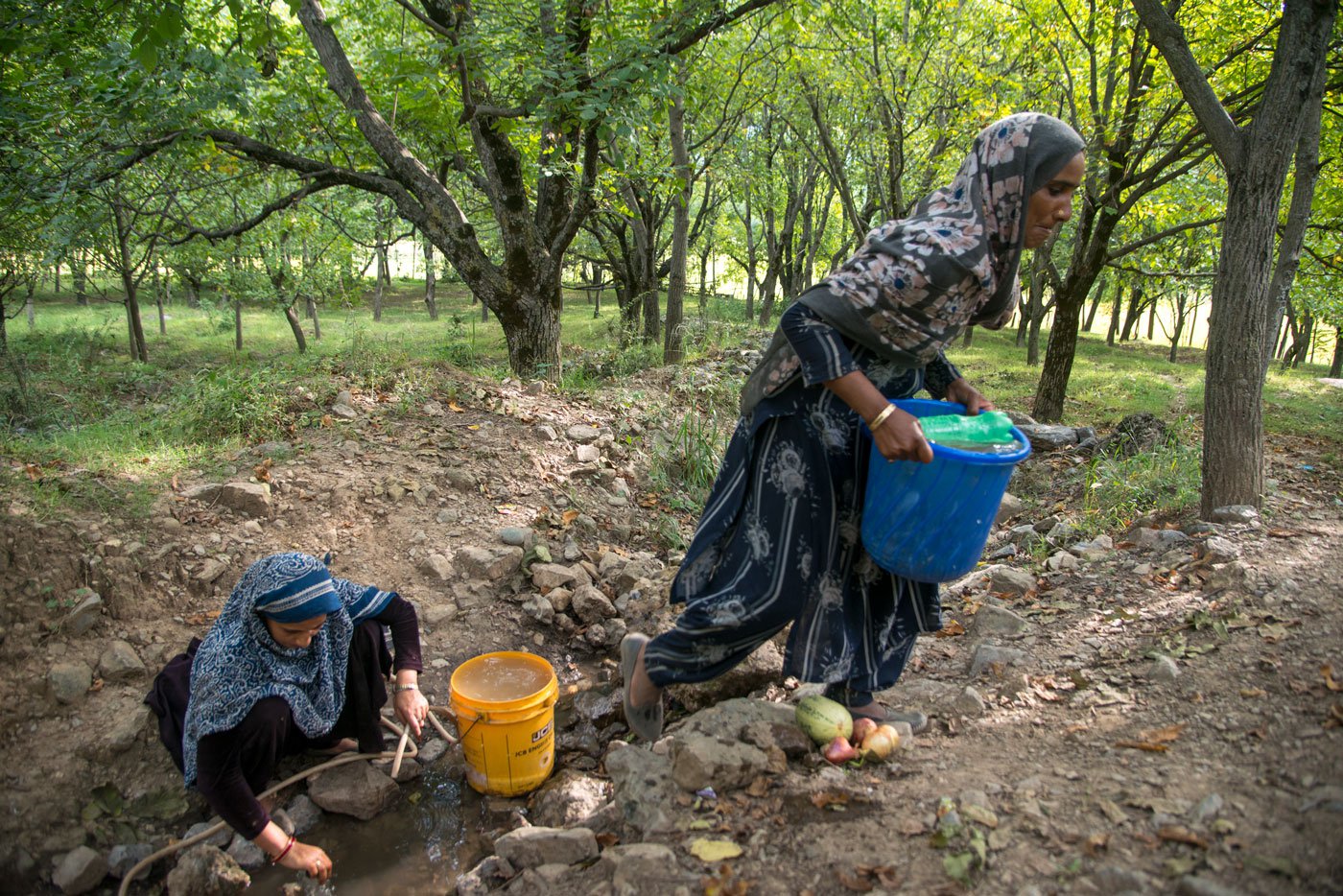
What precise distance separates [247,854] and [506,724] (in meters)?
0.91

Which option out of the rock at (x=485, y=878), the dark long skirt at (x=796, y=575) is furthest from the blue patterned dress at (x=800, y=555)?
the rock at (x=485, y=878)

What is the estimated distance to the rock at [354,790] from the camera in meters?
2.51

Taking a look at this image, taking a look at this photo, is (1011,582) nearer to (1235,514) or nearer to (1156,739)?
(1235,514)

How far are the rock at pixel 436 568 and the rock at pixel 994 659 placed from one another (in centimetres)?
243

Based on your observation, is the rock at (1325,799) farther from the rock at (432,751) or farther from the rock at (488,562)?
the rock at (488,562)

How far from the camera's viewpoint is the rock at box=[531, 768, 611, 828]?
2.35m

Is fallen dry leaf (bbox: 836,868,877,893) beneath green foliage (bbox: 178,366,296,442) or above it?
beneath

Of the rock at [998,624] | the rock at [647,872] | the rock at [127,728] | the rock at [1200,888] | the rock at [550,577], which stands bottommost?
the rock at [127,728]

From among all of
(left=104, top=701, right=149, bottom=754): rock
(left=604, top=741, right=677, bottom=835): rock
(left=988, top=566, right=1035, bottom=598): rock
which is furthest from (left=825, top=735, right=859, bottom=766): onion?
(left=104, top=701, right=149, bottom=754): rock

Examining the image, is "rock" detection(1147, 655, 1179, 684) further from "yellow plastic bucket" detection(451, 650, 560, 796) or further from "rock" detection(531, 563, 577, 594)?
"rock" detection(531, 563, 577, 594)

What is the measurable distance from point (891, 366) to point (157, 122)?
5.38 m

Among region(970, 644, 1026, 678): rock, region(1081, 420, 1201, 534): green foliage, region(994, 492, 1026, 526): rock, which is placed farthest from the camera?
region(994, 492, 1026, 526): rock

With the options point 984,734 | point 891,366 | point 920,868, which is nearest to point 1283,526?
point 984,734

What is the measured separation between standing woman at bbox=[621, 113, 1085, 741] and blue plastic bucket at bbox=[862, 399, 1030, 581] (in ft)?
0.30
